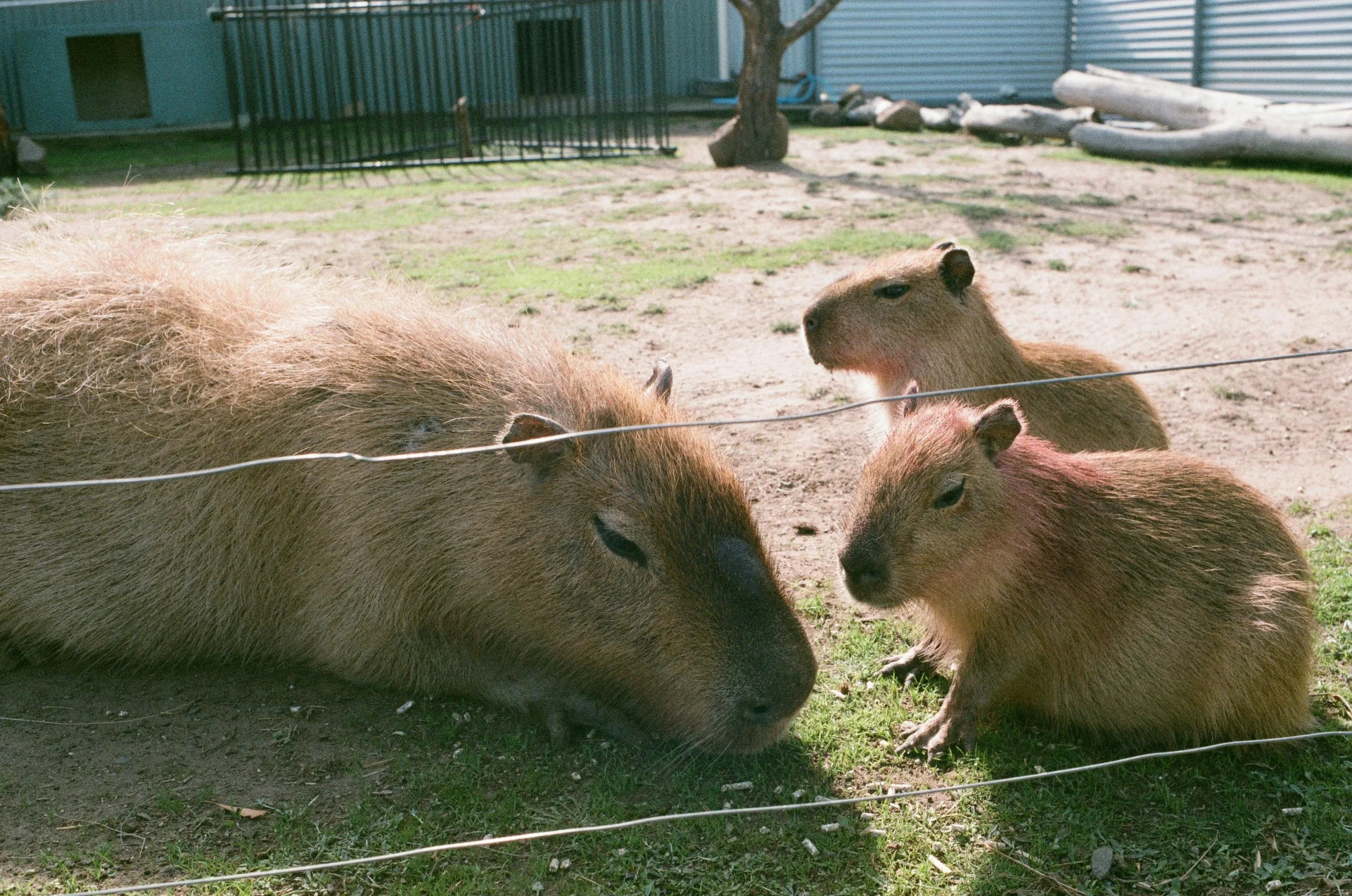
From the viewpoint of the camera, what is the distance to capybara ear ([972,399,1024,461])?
2934mm

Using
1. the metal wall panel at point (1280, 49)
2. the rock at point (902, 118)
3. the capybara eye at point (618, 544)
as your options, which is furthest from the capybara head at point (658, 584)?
the rock at point (902, 118)

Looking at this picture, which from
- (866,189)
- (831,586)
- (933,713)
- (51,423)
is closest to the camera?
(933,713)

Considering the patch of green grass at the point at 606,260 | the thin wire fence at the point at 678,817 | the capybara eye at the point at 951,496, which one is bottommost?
the thin wire fence at the point at 678,817

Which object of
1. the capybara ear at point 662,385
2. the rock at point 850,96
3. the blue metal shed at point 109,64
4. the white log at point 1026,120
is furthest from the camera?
the rock at point 850,96

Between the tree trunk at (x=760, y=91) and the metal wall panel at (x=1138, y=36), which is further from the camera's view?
the metal wall panel at (x=1138, y=36)

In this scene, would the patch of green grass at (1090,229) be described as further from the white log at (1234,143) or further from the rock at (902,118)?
the rock at (902,118)

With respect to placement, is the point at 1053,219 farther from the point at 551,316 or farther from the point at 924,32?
the point at 924,32

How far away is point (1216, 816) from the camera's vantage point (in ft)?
8.97

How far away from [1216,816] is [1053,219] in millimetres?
7701

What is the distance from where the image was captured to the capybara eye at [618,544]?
114 inches

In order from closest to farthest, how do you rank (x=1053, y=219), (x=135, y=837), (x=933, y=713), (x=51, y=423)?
(x=135, y=837) → (x=933, y=713) → (x=51, y=423) → (x=1053, y=219)

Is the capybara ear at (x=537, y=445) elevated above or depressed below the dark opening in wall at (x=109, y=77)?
below

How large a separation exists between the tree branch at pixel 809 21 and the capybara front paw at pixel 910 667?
10.9 metres

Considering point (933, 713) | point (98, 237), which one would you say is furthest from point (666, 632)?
point (98, 237)
